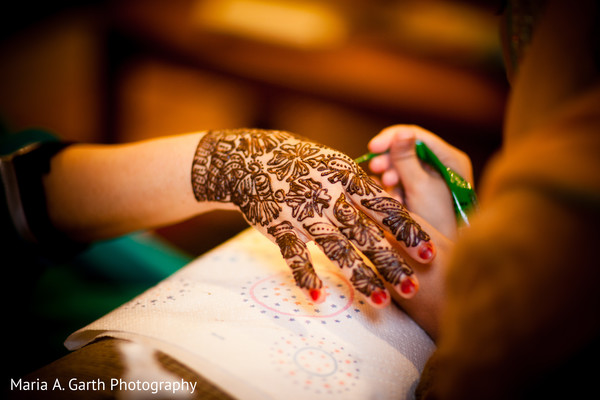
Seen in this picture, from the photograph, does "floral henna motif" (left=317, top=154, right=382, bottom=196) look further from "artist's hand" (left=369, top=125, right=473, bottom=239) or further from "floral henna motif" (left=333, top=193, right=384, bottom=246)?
"artist's hand" (left=369, top=125, right=473, bottom=239)

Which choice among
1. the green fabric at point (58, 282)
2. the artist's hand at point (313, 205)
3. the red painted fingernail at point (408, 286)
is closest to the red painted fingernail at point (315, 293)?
the artist's hand at point (313, 205)

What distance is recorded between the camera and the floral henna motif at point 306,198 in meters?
0.58

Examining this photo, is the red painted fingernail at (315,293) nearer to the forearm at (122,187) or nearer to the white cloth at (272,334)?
the white cloth at (272,334)

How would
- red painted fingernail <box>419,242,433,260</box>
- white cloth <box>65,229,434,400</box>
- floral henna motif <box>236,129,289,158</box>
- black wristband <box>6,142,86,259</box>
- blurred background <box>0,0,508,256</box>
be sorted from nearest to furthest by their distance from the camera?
white cloth <box>65,229,434,400</box> < red painted fingernail <box>419,242,433,260</box> < floral henna motif <box>236,129,289,158</box> < black wristband <box>6,142,86,259</box> < blurred background <box>0,0,508,256</box>

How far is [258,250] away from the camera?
727 mm

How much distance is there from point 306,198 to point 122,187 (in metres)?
0.41

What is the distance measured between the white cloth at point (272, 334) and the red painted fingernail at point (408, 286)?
0.09 m

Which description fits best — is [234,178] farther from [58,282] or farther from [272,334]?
[58,282]

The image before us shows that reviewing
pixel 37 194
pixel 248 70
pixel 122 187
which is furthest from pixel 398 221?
pixel 248 70

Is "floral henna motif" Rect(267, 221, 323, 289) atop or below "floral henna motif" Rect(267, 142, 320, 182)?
below

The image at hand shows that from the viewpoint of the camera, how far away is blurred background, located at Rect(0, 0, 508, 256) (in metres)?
1.97

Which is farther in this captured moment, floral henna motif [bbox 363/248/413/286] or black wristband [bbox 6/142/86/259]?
black wristband [bbox 6/142/86/259]

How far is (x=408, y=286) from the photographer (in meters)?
0.51

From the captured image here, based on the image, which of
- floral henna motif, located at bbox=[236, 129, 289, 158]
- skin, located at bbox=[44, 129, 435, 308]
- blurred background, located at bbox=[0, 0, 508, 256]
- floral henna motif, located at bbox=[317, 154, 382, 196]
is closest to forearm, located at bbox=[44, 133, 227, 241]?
skin, located at bbox=[44, 129, 435, 308]
